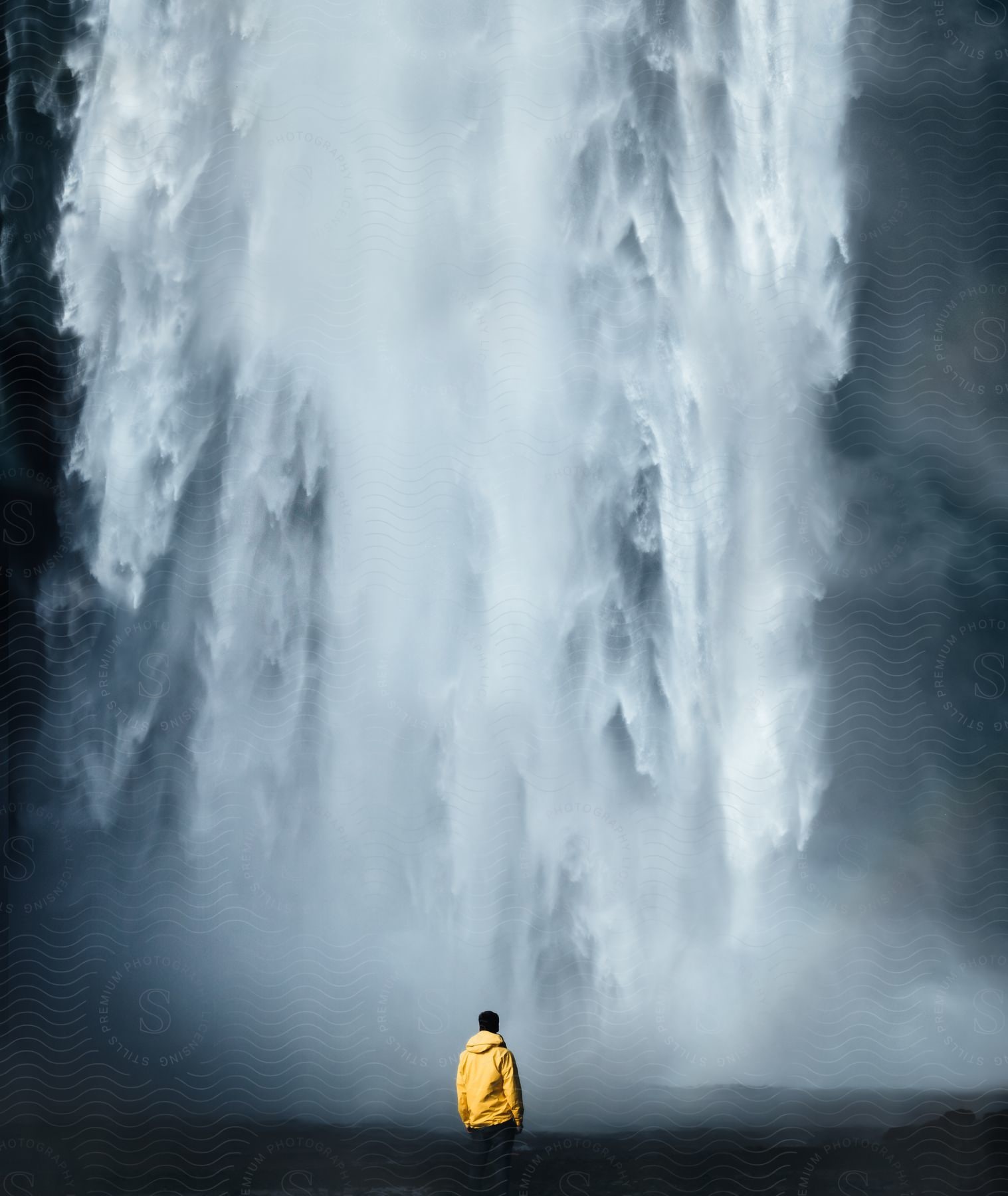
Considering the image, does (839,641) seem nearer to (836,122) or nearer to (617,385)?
(617,385)

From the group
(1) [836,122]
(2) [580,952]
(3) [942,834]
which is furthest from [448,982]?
(1) [836,122]

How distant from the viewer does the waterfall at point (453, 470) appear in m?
7.29

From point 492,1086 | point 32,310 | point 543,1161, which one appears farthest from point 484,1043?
point 32,310

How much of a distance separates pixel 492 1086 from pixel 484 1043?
20 centimetres

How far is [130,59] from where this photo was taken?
7.78 m

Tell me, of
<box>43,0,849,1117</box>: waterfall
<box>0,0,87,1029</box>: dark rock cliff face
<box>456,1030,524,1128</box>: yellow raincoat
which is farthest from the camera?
<box>0,0,87,1029</box>: dark rock cliff face

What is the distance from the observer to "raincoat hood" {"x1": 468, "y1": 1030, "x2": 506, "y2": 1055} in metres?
5.43

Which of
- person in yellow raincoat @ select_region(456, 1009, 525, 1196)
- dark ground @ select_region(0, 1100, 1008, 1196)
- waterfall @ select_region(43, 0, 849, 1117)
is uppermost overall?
waterfall @ select_region(43, 0, 849, 1117)

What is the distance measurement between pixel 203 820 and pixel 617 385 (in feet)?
13.0

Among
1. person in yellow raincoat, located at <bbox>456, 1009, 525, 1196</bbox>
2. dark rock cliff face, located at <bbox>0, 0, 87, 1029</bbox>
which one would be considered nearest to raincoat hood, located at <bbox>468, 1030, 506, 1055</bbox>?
person in yellow raincoat, located at <bbox>456, 1009, 525, 1196</bbox>

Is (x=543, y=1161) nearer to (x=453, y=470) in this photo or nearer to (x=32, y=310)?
(x=453, y=470)

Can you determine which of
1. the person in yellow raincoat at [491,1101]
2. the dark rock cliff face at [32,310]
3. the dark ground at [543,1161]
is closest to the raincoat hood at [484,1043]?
the person in yellow raincoat at [491,1101]

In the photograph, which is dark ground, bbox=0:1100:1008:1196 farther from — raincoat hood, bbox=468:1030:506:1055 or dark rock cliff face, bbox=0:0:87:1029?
dark rock cliff face, bbox=0:0:87:1029

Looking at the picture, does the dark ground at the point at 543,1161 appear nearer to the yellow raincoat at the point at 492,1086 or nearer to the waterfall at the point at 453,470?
the waterfall at the point at 453,470
